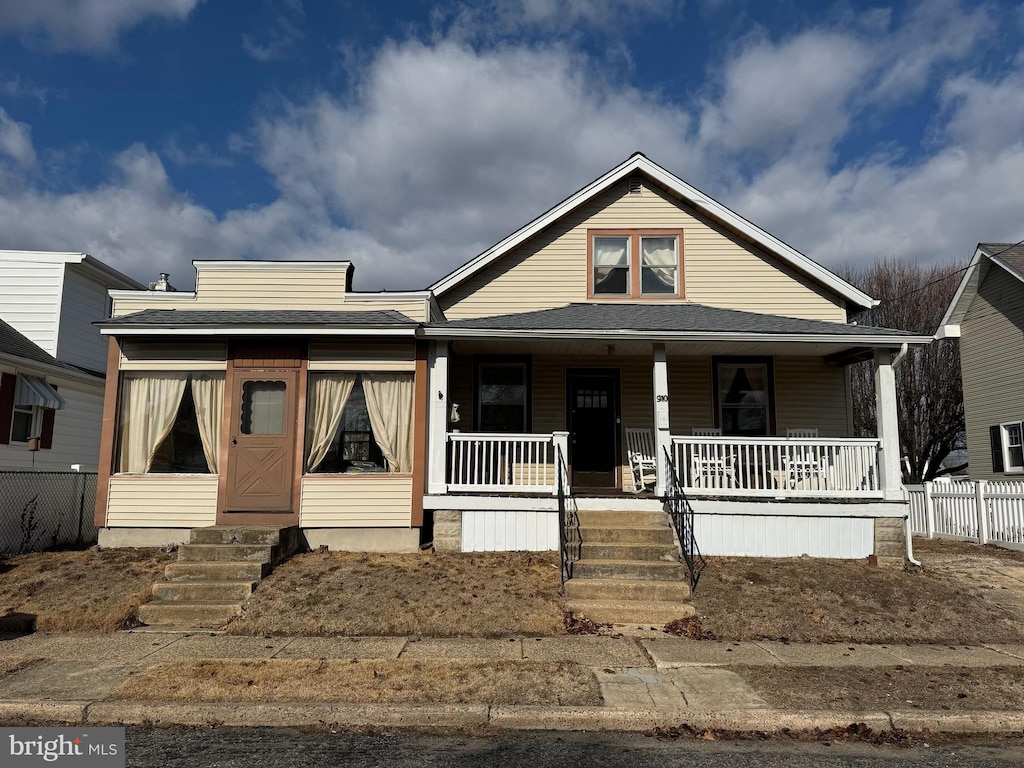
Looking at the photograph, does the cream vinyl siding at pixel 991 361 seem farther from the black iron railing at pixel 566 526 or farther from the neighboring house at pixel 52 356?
the neighboring house at pixel 52 356

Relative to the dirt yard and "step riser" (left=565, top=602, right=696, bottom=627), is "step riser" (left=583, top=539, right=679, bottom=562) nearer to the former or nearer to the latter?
the dirt yard

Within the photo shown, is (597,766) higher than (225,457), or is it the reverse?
(225,457)

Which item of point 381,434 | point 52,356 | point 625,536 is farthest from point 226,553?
point 52,356

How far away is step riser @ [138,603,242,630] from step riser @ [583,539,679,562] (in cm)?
431

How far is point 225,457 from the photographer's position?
33.7ft

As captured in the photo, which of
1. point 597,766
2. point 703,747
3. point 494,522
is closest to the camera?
point 597,766

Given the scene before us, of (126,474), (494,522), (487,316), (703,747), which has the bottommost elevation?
(703,747)

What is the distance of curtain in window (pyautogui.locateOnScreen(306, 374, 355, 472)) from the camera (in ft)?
34.2

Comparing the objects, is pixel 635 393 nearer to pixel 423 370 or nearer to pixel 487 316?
pixel 487 316

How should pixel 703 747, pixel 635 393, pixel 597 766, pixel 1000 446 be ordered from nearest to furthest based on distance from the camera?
pixel 597 766 < pixel 703 747 < pixel 635 393 < pixel 1000 446

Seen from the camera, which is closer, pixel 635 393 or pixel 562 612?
pixel 562 612

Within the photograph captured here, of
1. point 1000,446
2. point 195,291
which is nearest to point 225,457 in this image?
point 195,291

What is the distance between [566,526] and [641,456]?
2676 millimetres

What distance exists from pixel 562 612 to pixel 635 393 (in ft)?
19.2
